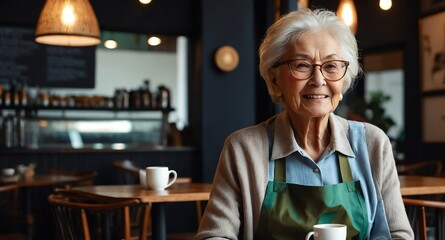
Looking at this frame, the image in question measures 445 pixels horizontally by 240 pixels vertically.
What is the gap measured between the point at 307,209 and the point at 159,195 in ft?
4.77

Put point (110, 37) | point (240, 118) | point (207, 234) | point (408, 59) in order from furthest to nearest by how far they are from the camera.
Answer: point (110, 37)
point (408, 59)
point (240, 118)
point (207, 234)

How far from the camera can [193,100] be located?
26.2 ft

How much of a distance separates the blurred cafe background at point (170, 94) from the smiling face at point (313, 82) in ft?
14.4

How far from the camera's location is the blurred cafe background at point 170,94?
7305 mm

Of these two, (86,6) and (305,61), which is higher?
(86,6)

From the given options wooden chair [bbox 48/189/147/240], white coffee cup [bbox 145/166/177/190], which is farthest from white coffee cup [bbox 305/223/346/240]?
white coffee cup [bbox 145/166/177/190]

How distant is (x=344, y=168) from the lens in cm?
205

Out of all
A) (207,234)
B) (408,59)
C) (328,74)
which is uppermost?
(408,59)

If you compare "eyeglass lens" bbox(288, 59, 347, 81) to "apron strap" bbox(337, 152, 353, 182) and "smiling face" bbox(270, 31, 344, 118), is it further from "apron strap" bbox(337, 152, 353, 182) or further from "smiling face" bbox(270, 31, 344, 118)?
"apron strap" bbox(337, 152, 353, 182)

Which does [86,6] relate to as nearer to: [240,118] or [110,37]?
[240,118]

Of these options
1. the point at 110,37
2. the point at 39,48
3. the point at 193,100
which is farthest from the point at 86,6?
the point at 110,37

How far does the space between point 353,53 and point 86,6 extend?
11.1ft

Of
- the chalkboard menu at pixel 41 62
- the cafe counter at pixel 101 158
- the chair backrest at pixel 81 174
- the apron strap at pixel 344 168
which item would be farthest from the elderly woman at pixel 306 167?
the chalkboard menu at pixel 41 62

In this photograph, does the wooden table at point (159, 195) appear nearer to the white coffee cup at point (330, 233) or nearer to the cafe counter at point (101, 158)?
the white coffee cup at point (330, 233)
